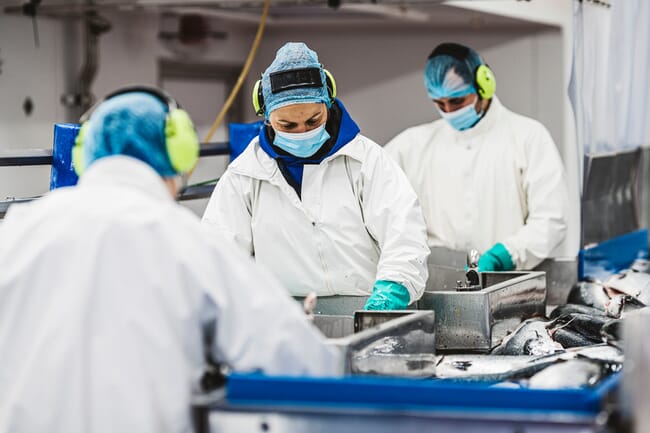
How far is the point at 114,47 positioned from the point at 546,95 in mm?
2983

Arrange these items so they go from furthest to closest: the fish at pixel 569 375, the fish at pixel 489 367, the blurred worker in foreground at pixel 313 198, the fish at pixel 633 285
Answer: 1. the fish at pixel 633 285
2. the blurred worker in foreground at pixel 313 198
3. the fish at pixel 489 367
4. the fish at pixel 569 375

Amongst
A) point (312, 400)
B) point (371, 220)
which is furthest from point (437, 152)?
point (312, 400)

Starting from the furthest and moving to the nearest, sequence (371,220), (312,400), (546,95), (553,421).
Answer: (546,95) < (371,220) < (312,400) < (553,421)

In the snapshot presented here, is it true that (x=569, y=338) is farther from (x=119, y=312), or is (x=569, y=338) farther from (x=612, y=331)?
(x=119, y=312)

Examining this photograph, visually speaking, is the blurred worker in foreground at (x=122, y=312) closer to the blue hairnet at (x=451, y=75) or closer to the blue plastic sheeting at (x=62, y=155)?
the blue plastic sheeting at (x=62, y=155)

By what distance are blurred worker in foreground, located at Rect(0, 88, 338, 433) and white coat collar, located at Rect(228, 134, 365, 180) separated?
1075 mm

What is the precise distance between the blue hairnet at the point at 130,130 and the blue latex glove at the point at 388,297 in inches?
35.7

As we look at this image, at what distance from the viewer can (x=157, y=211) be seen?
1.84 meters

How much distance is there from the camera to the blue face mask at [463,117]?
13.3 feet

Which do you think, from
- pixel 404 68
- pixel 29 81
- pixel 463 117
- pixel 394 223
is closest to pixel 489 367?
pixel 394 223

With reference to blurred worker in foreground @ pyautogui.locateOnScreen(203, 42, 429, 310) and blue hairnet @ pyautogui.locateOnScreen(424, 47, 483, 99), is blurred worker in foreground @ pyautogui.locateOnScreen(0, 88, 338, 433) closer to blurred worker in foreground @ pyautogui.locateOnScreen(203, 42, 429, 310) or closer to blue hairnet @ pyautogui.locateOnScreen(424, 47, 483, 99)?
blurred worker in foreground @ pyautogui.locateOnScreen(203, 42, 429, 310)

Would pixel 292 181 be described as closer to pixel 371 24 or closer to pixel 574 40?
pixel 574 40

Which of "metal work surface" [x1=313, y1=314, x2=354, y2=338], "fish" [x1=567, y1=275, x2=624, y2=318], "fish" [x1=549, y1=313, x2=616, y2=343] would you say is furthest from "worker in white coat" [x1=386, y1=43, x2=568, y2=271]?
"metal work surface" [x1=313, y1=314, x2=354, y2=338]

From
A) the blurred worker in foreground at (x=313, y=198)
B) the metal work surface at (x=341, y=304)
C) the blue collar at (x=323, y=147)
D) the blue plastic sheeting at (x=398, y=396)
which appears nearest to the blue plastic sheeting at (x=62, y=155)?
the blurred worker in foreground at (x=313, y=198)
